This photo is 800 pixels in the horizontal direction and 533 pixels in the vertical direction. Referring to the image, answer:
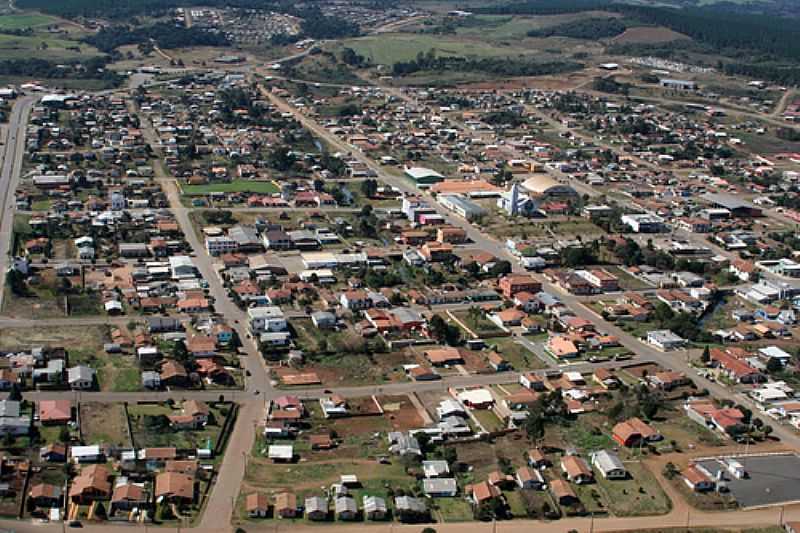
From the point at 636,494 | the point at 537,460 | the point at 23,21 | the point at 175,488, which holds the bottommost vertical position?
the point at 636,494

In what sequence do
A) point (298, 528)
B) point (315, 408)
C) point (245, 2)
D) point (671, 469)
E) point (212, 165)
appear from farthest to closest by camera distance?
point (245, 2), point (212, 165), point (315, 408), point (671, 469), point (298, 528)

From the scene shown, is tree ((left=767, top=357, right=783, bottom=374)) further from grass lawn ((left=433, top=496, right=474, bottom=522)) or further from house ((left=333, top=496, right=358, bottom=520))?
house ((left=333, top=496, right=358, bottom=520))

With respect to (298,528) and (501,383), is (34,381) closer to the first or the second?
(298,528)

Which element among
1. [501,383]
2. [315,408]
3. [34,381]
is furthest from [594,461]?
[34,381]

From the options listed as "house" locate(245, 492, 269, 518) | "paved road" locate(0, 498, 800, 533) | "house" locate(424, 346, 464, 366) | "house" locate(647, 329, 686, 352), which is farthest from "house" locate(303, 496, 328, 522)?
"house" locate(647, 329, 686, 352)

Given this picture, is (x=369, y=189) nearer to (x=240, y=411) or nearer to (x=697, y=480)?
(x=240, y=411)

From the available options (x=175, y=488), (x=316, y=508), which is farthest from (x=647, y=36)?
(x=175, y=488)
